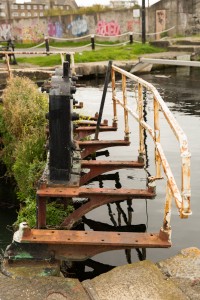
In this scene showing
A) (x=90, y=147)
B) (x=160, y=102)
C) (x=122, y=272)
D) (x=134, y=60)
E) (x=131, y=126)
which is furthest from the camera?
(x=134, y=60)

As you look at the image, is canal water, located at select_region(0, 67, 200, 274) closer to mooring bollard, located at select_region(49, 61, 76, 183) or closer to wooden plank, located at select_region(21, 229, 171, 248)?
wooden plank, located at select_region(21, 229, 171, 248)

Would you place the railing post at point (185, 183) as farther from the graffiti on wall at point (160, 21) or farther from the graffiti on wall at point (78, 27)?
the graffiti on wall at point (78, 27)

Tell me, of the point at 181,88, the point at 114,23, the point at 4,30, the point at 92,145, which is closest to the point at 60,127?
the point at 92,145

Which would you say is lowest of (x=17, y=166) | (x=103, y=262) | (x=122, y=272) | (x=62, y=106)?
(x=103, y=262)

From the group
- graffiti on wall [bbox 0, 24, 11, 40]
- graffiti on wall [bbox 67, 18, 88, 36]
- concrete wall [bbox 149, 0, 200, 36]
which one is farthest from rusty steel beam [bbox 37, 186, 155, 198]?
graffiti on wall [bbox 0, 24, 11, 40]

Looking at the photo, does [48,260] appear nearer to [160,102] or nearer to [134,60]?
[160,102]

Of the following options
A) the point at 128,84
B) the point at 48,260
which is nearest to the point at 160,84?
the point at 128,84

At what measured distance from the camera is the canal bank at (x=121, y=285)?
3281 millimetres

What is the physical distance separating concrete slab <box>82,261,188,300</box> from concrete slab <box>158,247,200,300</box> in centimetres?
6

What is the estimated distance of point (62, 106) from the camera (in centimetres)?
438

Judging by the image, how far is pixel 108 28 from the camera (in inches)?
1127

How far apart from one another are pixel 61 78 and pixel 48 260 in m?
2.00

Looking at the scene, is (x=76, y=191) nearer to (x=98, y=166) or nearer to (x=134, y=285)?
(x=134, y=285)

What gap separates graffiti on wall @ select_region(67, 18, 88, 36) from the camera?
29578mm
